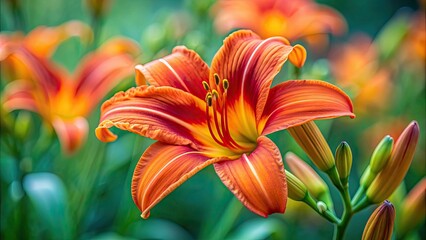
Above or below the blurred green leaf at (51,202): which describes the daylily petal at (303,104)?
above

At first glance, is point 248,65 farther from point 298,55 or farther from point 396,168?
point 396,168

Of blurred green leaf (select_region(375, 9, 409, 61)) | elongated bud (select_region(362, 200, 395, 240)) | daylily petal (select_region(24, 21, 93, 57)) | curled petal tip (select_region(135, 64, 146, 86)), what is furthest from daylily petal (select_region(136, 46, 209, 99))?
blurred green leaf (select_region(375, 9, 409, 61))

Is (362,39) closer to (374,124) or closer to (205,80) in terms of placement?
(374,124)

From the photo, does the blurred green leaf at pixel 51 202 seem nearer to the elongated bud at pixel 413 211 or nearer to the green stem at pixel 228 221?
the green stem at pixel 228 221

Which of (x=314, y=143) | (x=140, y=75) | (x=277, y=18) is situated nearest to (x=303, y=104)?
(x=314, y=143)

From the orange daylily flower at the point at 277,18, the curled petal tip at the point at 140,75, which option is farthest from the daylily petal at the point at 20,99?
the orange daylily flower at the point at 277,18

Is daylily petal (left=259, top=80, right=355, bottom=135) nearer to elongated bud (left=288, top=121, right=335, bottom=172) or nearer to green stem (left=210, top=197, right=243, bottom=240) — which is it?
elongated bud (left=288, top=121, right=335, bottom=172)

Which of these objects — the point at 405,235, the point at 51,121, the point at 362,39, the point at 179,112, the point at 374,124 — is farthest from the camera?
the point at 362,39

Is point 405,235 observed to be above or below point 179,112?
below

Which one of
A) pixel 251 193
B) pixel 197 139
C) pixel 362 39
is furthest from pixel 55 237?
pixel 362 39
